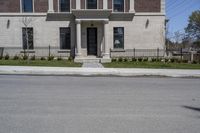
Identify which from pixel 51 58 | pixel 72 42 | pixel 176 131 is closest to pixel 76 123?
pixel 176 131

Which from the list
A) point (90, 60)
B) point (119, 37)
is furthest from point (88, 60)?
point (119, 37)

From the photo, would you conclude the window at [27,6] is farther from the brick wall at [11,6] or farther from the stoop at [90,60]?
the stoop at [90,60]

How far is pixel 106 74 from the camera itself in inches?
664

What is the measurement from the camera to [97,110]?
7719mm

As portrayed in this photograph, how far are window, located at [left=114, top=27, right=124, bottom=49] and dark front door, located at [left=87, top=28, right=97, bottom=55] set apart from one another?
206 cm

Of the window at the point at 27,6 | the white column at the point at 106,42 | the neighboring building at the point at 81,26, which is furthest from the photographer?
the window at the point at 27,6

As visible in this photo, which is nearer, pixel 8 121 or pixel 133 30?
pixel 8 121

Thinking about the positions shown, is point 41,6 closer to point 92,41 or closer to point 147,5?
point 92,41

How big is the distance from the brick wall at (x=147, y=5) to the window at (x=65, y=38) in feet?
23.9

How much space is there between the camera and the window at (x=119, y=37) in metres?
29.4

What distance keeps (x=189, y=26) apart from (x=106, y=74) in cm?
8558

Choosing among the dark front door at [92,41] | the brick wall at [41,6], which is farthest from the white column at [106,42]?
the brick wall at [41,6]

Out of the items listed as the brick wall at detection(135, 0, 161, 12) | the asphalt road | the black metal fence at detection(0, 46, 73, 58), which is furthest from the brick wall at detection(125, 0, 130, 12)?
the asphalt road

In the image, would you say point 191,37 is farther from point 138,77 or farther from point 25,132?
point 25,132
